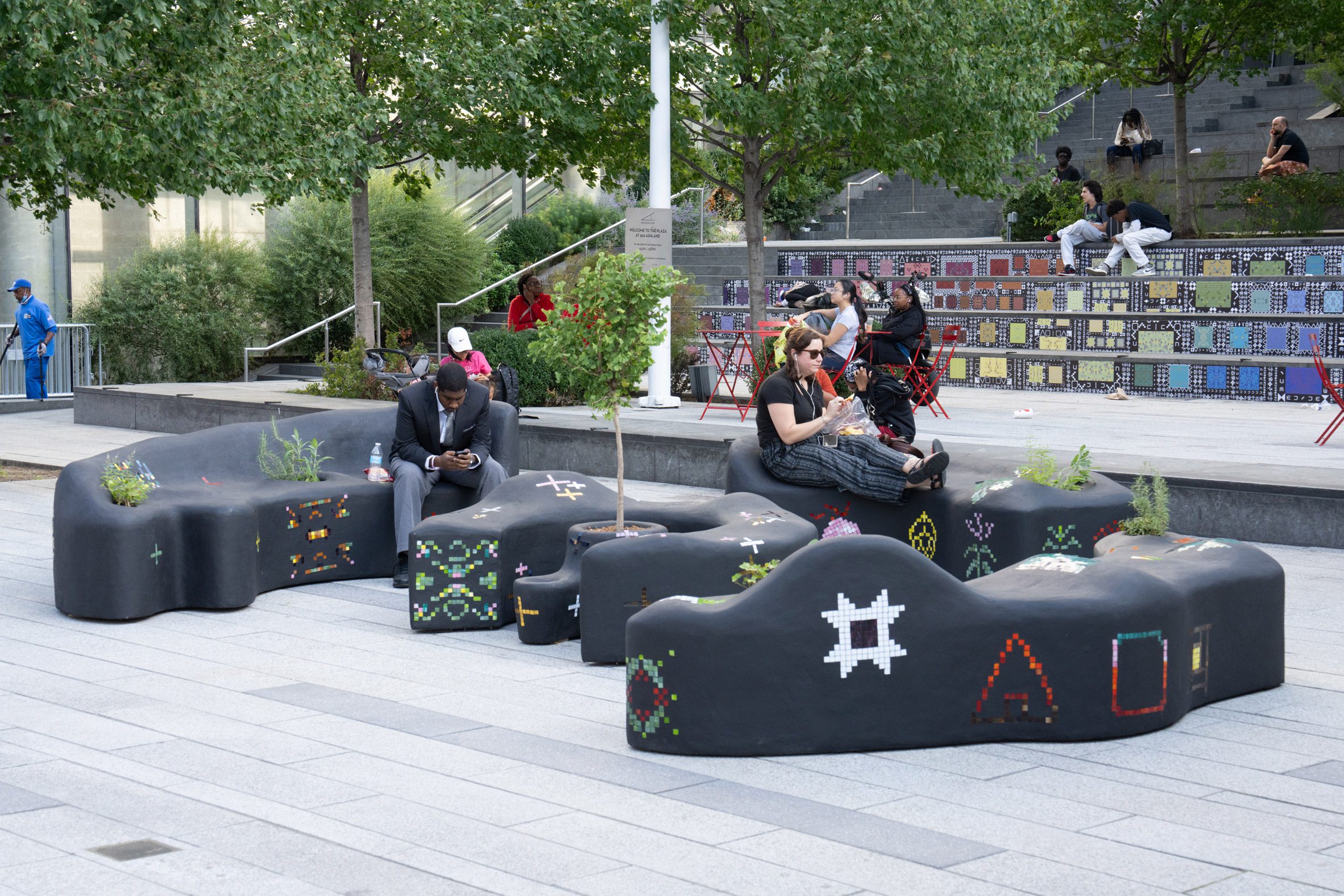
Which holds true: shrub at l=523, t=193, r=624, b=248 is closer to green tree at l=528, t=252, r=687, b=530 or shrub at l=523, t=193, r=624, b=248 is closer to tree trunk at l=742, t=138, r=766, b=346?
tree trunk at l=742, t=138, r=766, b=346

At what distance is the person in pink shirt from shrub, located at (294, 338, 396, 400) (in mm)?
4560

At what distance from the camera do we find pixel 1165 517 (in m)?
6.72

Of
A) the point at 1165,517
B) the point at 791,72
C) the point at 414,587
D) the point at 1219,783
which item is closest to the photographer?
the point at 1219,783

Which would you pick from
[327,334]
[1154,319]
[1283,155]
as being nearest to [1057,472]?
[1154,319]

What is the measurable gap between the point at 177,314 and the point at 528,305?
25.7 feet

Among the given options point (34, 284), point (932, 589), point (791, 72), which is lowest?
point (932, 589)

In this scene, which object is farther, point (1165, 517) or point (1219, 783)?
point (1165, 517)

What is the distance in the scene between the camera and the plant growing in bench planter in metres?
8.97

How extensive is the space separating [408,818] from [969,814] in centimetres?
172

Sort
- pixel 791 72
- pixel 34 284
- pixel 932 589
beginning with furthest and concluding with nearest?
1. pixel 34 284
2. pixel 791 72
3. pixel 932 589

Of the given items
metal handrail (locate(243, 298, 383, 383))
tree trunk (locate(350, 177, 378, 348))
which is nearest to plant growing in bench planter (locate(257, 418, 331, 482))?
tree trunk (locate(350, 177, 378, 348))

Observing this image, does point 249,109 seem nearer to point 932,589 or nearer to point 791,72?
point 791,72

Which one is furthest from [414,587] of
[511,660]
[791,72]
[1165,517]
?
[791,72]

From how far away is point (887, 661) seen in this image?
5.24 metres
